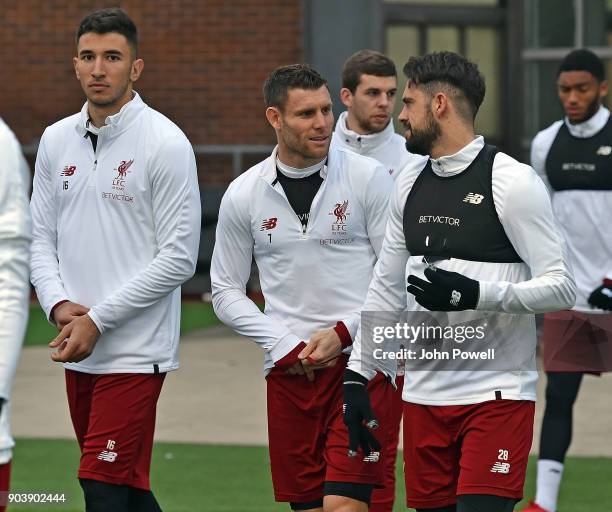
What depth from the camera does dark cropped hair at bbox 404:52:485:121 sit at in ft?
18.5

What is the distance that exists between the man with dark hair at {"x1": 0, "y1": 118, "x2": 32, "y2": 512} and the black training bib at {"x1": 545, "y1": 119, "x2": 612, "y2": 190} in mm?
4978

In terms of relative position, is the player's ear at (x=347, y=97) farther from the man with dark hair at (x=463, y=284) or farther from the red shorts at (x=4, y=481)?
the red shorts at (x=4, y=481)

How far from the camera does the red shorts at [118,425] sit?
6.26 m

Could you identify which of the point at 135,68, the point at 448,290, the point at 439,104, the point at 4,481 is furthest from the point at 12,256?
the point at 135,68

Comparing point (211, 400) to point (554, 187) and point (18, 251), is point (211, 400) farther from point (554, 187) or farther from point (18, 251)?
point (18, 251)

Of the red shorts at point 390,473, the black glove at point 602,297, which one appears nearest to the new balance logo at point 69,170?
the red shorts at point 390,473

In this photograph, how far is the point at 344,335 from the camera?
6.18 meters

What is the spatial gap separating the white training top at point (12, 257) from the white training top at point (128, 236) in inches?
77.4

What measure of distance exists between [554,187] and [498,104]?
8.72 metres

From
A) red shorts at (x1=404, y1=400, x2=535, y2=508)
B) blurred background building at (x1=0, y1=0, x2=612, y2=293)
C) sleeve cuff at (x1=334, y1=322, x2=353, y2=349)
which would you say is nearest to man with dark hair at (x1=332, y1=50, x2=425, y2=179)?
sleeve cuff at (x1=334, y1=322, x2=353, y2=349)

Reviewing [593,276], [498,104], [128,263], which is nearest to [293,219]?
[128,263]

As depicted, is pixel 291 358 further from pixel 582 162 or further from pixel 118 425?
pixel 582 162

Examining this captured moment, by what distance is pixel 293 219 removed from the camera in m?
6.33

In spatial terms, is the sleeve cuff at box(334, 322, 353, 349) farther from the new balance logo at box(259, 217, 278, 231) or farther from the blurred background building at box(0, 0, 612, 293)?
the blurred background building at box(0, 0, 612, 293)
